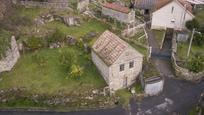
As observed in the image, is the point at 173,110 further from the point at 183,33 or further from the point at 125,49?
the point at 183,33

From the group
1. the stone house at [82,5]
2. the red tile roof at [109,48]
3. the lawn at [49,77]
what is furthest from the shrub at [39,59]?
the stone house at [82,5]

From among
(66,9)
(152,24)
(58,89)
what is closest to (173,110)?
(58,89)

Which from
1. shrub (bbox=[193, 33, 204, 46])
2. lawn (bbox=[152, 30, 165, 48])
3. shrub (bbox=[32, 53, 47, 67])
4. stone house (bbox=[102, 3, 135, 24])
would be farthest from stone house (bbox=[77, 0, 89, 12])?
shrub (bbox=[193, 33, 204, 46])

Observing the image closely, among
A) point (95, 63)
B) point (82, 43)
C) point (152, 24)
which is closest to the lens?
point (95, 63)

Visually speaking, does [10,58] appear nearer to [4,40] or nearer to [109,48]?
[4,40]

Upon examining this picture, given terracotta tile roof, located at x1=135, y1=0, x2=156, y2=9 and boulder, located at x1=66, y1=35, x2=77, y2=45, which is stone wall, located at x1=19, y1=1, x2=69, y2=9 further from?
terracotta tile roof, located at x1=135, y1=0, x2=156, y2=9

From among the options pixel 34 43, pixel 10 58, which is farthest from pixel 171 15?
pixel 10 58
